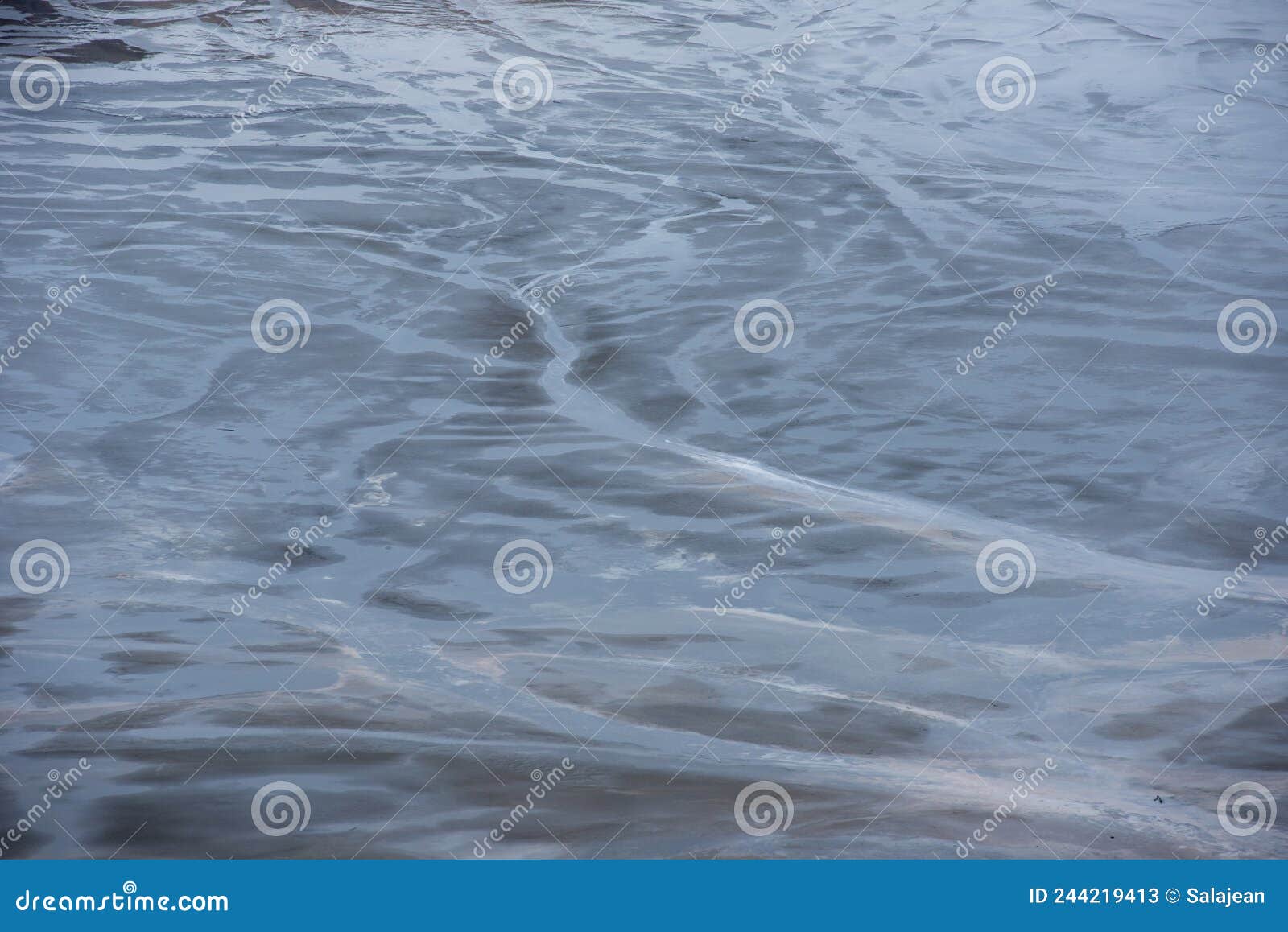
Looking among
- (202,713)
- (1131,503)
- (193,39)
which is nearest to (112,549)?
(202,713)

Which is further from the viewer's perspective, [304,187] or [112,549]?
[304,187]

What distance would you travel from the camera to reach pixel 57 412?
616 centimetres

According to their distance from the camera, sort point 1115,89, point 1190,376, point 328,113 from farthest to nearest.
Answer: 1. point 1115,89
2. point 328,113
3. point 1190,376

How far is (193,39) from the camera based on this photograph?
12961 millimetres

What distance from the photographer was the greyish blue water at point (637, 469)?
3.81 meters

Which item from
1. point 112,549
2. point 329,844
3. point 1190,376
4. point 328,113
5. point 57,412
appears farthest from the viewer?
point 328,113

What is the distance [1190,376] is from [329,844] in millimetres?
4976

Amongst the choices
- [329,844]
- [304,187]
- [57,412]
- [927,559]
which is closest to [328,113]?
[304,187]

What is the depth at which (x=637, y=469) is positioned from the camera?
5.85m

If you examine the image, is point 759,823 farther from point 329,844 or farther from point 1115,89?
point 1115,89

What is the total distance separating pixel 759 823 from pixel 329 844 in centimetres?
106

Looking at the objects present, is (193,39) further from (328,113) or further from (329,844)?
(329,844)

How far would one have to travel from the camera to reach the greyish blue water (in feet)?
12.5

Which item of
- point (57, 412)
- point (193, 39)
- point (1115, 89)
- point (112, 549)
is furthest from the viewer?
point (193, 39)
